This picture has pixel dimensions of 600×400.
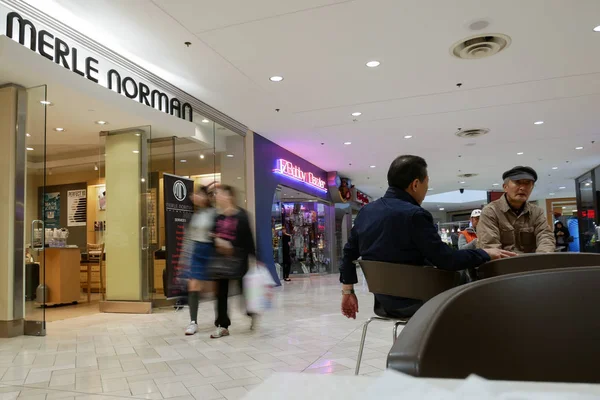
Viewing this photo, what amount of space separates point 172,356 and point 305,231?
10.9 m

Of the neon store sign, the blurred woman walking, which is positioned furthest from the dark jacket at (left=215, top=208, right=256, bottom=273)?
the neon store sign

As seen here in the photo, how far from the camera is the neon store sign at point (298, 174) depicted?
10844mm

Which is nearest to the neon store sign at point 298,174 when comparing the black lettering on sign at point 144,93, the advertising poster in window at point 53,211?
the black lettering on sign at point 144,93

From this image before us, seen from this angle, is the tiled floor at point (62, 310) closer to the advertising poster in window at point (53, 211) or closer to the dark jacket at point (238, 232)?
the dark jacket at point (238, 232)

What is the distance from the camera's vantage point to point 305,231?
14617 millimetres

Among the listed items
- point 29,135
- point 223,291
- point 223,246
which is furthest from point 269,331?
point 29,135

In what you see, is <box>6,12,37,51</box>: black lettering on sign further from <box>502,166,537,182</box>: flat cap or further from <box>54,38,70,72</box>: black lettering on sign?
<box>502,166,537,182</box>: flat cap

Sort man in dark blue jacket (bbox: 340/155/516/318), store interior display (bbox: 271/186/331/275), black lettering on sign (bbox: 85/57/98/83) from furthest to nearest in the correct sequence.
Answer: store interior display (bbox: 271/186/331/275) → black lettering on sign (bbox: 85/57/98/83) → man in dark blue jacket (bbox: 340/155/516/318)

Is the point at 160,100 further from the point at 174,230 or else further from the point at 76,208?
the point at 76,208

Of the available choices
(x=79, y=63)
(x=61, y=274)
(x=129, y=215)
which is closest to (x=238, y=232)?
(x=79, y=63)

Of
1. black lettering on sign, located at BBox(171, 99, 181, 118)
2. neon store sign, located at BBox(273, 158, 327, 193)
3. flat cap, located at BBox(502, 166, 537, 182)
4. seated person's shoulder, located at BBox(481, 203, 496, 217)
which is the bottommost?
seated person's shoulder, located at BBox(481, 203, 496, 217)

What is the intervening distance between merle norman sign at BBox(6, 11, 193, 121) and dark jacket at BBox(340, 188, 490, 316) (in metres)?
4.11

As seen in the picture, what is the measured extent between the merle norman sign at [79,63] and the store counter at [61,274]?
2.92 m

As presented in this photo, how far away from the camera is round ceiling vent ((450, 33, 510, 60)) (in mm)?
5538
